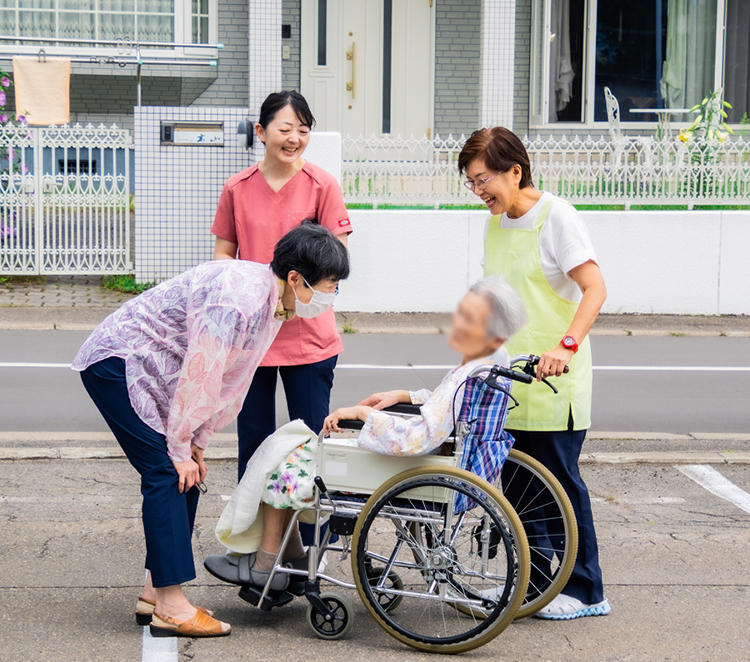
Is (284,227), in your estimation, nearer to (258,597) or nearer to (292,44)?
(258,597)

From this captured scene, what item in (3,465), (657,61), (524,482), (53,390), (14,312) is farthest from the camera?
(657,61)

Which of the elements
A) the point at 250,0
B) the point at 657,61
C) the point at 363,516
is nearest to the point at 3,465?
the point at 363,516

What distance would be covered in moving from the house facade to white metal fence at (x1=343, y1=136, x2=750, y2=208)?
3.70 meters

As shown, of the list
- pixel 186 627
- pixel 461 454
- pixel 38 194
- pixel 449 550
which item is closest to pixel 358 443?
pixel 461 454

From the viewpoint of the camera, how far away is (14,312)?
10867mm

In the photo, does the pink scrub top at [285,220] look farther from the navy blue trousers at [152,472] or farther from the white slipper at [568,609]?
the white slipper at [568,609]

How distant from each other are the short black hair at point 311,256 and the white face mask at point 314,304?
0.17ft

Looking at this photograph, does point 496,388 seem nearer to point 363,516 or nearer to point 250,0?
point 363,516

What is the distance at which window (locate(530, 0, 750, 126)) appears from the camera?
1582cm

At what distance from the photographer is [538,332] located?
3758 millimetres

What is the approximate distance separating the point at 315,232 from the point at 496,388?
774 millimetres

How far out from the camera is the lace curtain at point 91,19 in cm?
1545

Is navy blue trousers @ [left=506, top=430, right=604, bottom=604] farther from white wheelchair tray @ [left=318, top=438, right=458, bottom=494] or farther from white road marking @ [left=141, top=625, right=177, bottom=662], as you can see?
white road marking @ [left=141, top=625, right=177, bottom=662]

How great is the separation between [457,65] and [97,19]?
5399 millimetres
